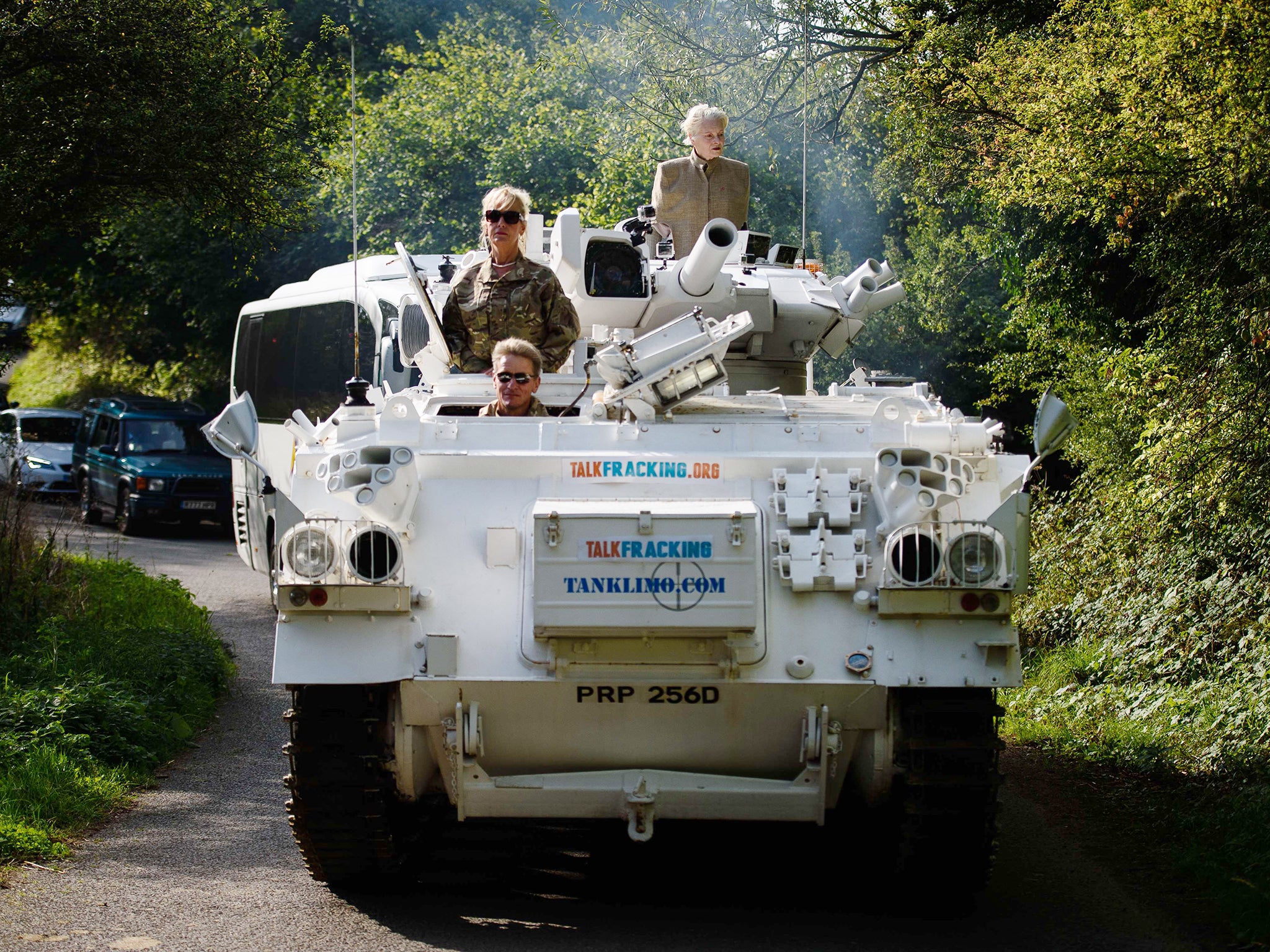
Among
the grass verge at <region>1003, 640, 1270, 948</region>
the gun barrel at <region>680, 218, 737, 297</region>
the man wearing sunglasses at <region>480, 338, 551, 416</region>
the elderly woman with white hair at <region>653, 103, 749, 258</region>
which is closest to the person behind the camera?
the grass verge at <region>1003, 640, 1270, 948</region>

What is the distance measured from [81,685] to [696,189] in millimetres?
4378

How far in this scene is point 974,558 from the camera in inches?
224

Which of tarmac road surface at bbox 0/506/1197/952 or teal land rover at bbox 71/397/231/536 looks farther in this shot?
teal land rover at bbox 71/397/231/536

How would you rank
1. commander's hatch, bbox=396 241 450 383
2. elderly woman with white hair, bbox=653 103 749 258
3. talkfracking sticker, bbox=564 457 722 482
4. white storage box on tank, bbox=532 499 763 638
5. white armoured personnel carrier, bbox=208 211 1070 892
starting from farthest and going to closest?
elderly woman with white hair, bbox=653 103 749 258 < commander's hatch, bbox=396 241 450 383 < talkfracking sticker, bbox=564 457 722 482 < white armoured personnel carrier, bbox=208 211 1070 892 < white storage box on tank, bbox=532 499 763 638

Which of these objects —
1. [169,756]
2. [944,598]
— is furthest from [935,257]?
[944,598]

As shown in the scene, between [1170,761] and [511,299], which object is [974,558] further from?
[1170,761]

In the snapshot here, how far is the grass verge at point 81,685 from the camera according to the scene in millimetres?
7309

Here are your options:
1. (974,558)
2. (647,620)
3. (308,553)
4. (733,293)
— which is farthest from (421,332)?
(974,558)

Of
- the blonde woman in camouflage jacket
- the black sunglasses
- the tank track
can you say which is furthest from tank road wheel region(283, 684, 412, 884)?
the black sunglasses

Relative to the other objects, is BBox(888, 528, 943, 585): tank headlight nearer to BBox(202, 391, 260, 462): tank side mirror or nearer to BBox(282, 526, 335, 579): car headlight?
BBox(282, 526, 335, 579): car headlight

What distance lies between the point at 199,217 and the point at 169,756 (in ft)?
18.9

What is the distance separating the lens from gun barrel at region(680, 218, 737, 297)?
758 centimetres

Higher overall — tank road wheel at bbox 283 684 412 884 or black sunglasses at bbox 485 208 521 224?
black sunglasses at bbox 485 208 521 224

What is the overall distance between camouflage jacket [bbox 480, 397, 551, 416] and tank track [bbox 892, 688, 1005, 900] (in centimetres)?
206
